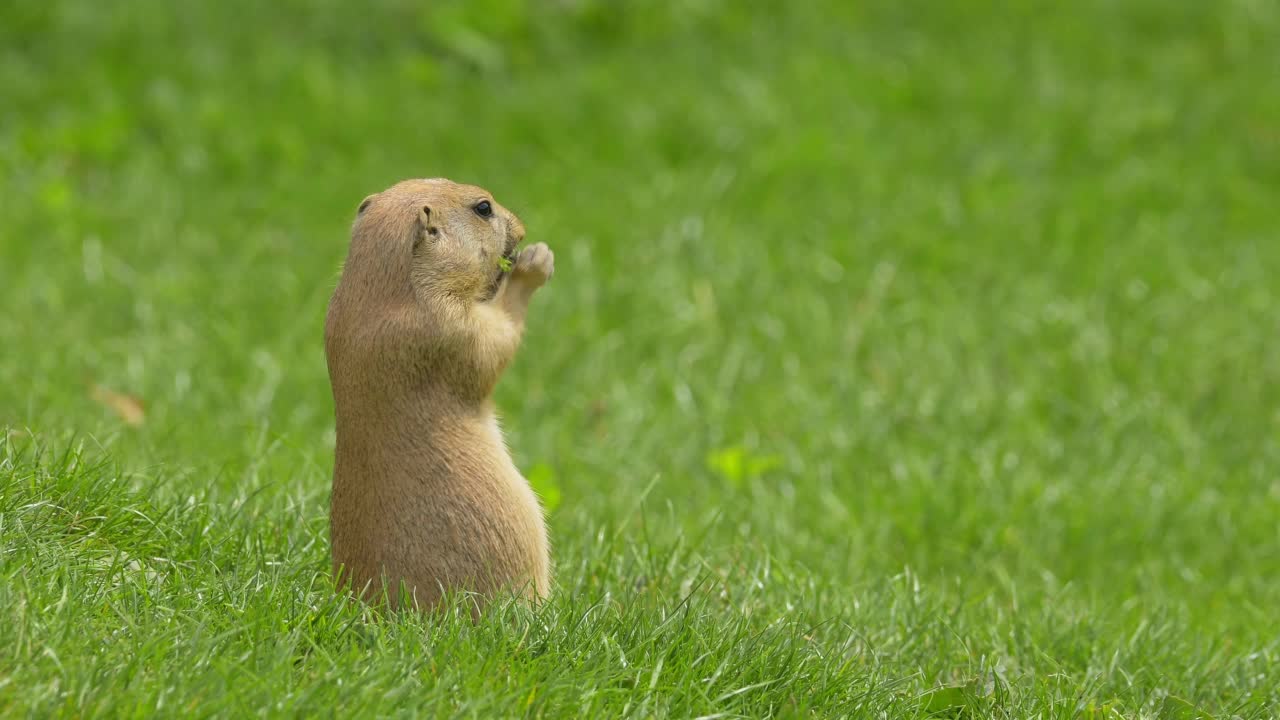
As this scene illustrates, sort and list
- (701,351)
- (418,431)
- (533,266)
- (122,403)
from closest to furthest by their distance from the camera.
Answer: (418,431) → (533,266) → (122,403) → (701,351)

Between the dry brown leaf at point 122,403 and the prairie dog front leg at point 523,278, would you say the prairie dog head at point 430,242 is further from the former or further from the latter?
the dry brown leaf at point 122,403

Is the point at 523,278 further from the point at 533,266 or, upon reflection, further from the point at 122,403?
the point at 122,403

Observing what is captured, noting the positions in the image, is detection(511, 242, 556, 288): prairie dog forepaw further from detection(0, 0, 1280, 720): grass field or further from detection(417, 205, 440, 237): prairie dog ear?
detection(0, 0, 1280, 720): grass field

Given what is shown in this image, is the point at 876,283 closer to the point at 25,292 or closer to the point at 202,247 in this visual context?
the point at 202,247

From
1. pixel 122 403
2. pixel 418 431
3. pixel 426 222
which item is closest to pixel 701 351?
pixel 122 403

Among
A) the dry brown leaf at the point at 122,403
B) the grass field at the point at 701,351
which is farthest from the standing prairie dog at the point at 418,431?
the dry brown leaf at the point at 122,403

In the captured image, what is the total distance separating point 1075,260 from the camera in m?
7.63

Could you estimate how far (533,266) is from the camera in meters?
3.33

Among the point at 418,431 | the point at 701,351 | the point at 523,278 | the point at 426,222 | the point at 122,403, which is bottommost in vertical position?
the point at 122,403

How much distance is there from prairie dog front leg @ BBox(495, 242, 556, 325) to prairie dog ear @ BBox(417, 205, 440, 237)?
0.80 feet

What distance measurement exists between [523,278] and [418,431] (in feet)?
1.74

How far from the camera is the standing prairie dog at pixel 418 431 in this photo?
2.94m

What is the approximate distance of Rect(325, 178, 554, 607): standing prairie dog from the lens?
294 cm

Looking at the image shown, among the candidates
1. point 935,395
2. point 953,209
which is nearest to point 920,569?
point 935,395
